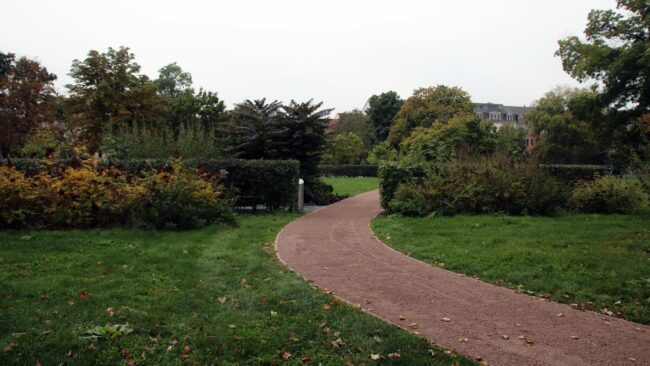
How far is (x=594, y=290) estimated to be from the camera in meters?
5.69

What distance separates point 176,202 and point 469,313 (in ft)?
21.9

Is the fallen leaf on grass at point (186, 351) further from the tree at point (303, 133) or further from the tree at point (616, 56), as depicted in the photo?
the tree at point (616, 56)

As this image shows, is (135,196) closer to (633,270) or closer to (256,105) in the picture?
(256,105)

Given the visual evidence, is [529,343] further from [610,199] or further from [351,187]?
[351,187]

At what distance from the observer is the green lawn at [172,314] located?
3781 millimetres

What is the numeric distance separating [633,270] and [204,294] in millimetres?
5949

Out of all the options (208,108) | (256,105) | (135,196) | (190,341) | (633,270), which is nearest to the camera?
(190,341)

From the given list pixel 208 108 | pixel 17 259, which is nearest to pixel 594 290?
pixel 17 259

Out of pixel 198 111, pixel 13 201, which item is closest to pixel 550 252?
pixel 13 201

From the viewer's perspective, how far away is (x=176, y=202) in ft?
31.0

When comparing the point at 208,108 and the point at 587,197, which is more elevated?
the point at 208,108

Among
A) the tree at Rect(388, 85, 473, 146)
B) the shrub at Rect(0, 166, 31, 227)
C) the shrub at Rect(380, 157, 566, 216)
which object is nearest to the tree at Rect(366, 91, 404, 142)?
the tree at Rect(388, 85, 473, 146)

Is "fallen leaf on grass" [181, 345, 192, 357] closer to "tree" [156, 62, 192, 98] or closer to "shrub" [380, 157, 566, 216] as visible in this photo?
"shrub" [380, 157, 566, 216]

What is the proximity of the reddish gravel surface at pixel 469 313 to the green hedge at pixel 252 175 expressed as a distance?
208 inches
